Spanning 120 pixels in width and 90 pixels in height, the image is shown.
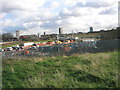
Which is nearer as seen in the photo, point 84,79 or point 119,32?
point 84,79

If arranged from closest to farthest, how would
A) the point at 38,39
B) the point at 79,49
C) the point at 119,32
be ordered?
1. the point at 79,49
2. the point at 119,32
3. the point at 38,39

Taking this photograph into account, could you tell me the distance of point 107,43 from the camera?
29312mm

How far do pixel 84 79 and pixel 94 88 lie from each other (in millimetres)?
1097

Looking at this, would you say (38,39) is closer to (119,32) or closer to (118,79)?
(119,32)

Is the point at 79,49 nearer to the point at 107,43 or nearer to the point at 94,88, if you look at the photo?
the point at 107,43

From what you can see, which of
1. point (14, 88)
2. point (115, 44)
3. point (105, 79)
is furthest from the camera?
point (115, 44)

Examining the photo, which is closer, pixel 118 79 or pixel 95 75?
pixel 118 79

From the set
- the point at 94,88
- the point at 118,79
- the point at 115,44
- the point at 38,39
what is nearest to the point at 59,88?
the point at 94,88

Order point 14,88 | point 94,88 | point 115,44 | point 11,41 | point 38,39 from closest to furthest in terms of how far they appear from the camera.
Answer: point 94,88 → point 14,88 → point 115,44 → point 11,41 → point 38,39

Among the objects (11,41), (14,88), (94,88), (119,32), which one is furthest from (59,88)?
(11,41)

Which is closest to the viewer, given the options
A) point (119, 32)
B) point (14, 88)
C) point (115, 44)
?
point (14, 88)

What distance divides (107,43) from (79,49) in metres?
7.89

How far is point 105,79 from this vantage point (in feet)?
19.4

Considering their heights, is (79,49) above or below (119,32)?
below
